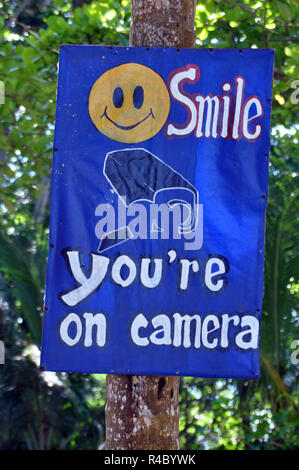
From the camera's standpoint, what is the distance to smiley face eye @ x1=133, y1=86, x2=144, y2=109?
10.5 feet

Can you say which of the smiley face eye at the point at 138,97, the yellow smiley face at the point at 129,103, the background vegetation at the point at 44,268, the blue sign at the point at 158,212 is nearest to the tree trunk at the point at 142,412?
the blue sign at the point at 158,212

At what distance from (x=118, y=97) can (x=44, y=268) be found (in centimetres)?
384

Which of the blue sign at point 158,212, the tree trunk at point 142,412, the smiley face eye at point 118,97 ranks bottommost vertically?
the tree trunk at point 142,412

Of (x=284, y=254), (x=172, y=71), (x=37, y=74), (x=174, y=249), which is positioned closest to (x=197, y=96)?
(x=172, y=71)

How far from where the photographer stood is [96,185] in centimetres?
311

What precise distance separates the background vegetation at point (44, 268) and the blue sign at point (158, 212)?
247cm

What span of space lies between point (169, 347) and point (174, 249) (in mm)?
447

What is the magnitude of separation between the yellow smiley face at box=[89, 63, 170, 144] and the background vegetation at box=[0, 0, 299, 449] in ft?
8.18

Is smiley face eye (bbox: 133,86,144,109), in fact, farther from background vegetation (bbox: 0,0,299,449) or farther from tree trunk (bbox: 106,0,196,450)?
background vegetation (bbox: 0,0,299,449)

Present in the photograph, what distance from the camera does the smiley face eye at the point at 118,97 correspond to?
126 inches

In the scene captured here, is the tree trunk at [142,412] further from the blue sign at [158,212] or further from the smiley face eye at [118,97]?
the smiley face eye at [118,97]

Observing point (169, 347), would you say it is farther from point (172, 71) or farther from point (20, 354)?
point (20, 354)

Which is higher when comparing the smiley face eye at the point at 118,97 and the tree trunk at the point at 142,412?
the smiley face eye at the point at 118,97

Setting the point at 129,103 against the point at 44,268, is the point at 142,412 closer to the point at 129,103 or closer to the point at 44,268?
the point at 129,103
